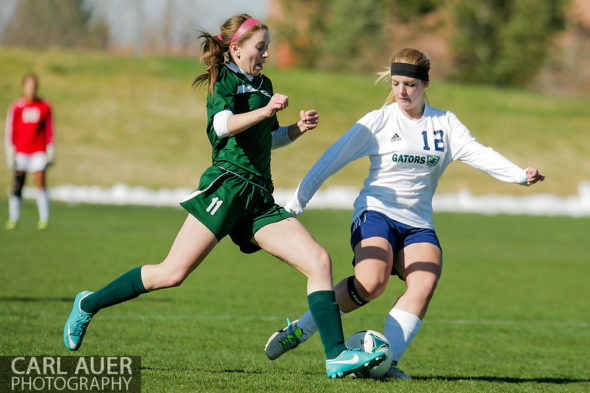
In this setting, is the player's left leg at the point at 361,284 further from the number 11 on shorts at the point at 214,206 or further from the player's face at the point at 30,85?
the player's face at the point at 30,85

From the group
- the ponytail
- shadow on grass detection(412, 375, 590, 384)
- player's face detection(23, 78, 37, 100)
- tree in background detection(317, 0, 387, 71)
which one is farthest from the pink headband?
tree in background detection(317, 0, 387, 71)

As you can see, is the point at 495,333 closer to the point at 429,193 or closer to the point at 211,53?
the point at 429,193

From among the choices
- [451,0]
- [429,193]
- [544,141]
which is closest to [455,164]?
[544,141]

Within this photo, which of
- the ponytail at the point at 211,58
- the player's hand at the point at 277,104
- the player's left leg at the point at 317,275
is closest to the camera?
the player's hand at the point at 277,104

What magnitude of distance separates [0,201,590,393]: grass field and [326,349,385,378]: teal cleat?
0.11m

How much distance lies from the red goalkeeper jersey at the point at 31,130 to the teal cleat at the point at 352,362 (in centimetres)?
1150

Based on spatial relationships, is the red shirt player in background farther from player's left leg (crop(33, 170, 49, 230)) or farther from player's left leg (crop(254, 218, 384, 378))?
player's left leg (crop(254, 218, 384, 378))

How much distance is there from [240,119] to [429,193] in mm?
1615

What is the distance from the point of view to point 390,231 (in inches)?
241

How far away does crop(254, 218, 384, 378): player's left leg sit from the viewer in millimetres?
5531

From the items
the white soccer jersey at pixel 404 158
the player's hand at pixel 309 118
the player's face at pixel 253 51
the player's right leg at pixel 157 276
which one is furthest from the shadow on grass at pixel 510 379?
the player's face at pixel 253 51

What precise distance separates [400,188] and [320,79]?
4003 cm

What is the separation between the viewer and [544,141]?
4178 cm

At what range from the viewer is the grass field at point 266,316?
607cm
